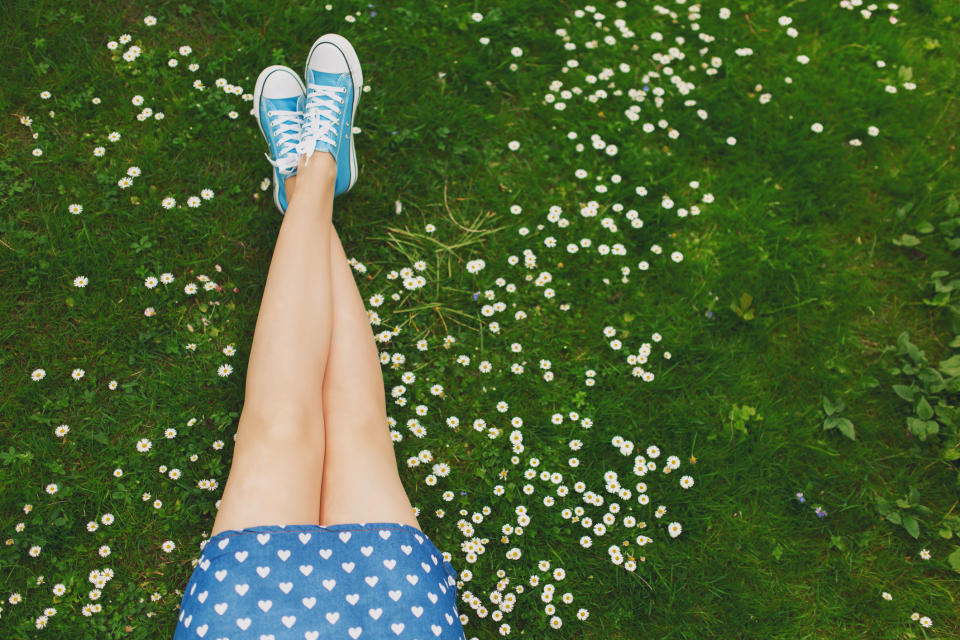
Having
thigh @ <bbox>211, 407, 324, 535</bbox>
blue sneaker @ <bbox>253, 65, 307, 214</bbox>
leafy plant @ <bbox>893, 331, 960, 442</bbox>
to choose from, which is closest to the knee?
thigh @ <bbox>211, 407, 324, 535</bbox>

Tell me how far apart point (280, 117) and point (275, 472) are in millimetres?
2083

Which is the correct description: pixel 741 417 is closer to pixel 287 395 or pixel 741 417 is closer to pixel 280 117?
pixel 287 395

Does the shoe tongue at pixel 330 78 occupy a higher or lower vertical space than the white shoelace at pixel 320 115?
higher

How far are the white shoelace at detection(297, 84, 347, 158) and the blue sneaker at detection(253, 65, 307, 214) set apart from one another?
88mm

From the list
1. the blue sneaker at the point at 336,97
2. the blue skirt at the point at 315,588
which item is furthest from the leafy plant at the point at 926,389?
the blue sneaker at the point at 336,97

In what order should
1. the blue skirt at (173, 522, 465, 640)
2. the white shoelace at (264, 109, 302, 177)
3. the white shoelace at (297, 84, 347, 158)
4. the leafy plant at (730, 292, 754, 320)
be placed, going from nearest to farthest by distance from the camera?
the blue skirt at (173, 522, 465, 640), the white shoelace at (297, 84, 347, 158), the white shoelace at (264, 109, 302, 177), the leafy plant at (730, 292, 754, 320)

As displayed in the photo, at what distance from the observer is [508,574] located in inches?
122

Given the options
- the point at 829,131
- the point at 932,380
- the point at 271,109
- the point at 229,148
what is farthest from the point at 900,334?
the point at 229,148

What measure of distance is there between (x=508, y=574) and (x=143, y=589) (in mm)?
1732

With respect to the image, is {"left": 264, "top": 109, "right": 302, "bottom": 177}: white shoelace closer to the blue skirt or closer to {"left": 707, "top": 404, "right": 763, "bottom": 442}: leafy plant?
the blue skirt

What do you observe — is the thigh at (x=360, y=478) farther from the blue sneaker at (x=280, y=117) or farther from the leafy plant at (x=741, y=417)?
the leafy plant at (x=741, y=417)

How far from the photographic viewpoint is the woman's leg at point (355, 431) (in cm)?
244

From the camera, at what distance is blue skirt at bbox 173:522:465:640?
2.07 metres

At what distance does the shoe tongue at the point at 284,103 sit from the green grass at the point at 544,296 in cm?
29
